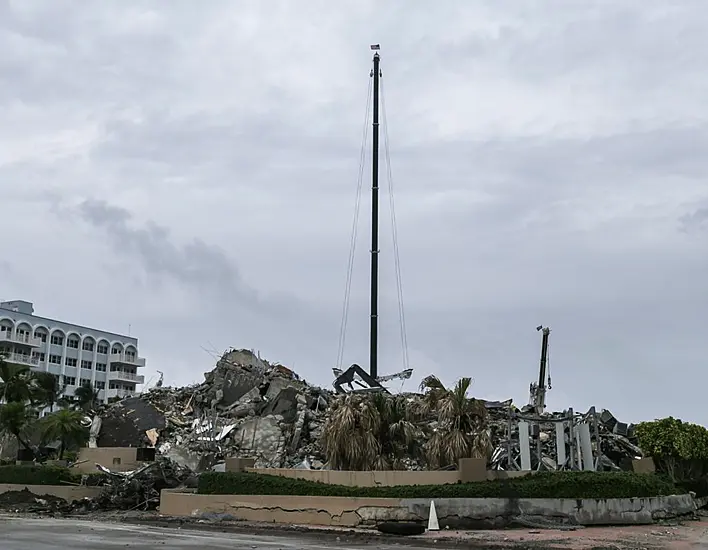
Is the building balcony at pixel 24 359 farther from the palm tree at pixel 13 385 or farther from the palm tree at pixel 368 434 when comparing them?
the palm tree at pixel 368 434

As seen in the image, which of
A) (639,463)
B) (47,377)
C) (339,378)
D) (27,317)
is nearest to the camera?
(639,463)

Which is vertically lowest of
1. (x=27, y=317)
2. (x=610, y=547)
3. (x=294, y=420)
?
(x=610, y=547)

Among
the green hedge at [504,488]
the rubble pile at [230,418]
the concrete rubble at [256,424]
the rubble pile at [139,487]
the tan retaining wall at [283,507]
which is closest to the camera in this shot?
the tan retaining wall at [283,507]

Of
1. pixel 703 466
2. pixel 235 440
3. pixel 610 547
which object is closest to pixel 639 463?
pixel 703 466

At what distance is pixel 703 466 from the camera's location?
3472 cm

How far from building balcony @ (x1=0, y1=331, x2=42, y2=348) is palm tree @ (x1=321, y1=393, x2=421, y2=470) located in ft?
207

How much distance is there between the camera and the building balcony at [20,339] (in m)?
82.9

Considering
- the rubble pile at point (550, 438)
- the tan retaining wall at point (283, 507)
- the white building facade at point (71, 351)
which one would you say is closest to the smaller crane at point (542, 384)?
the rubble pile at point (550, 438)

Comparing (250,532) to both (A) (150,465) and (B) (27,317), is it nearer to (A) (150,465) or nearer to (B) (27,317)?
(A) (150,465)

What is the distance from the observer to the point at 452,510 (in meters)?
25.3

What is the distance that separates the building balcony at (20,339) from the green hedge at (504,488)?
62.8 meters

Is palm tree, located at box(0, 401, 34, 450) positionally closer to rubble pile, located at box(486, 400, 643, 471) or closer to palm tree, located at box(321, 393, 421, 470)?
palm tree, located at box(321, 393, 421, 470)

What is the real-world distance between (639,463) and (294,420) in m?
16.3

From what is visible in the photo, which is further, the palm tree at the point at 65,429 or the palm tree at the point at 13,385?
the palm tree at the point at 13,385
